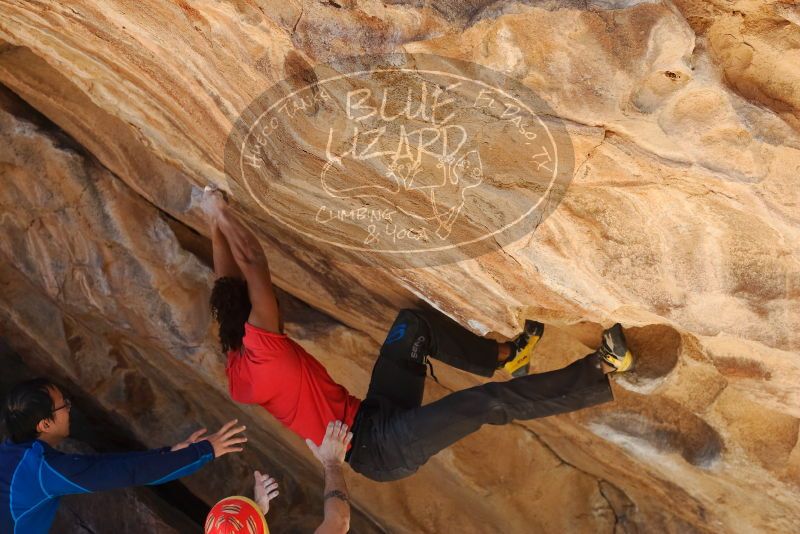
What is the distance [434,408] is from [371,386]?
0.30 metres

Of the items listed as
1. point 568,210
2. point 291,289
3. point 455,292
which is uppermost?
point 568,210

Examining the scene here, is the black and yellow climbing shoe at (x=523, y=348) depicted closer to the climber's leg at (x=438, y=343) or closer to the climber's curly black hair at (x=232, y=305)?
the climber's leg at (x=438, y=343)

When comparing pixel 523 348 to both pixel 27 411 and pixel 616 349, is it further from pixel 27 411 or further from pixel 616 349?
pixel 27 411

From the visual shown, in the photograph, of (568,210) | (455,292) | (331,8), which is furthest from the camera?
(455,292)

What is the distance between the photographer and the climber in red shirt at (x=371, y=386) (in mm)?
2482

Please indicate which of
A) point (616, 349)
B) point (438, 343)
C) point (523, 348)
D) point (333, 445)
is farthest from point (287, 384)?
point (616, 349)

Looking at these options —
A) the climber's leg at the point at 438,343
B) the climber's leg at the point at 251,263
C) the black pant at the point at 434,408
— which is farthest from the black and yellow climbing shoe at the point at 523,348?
the climber's leg at the point at 251,263

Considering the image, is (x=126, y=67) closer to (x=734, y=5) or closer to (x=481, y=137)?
(x=481, y=137)

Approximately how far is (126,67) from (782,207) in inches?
76.3

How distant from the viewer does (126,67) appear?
2461mm

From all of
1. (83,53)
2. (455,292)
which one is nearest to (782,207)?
(455,292)

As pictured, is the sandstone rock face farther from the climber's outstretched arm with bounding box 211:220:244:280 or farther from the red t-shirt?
the red t-shirt

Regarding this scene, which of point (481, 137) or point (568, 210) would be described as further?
point (568, 210)

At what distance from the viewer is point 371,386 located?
2.83 m
